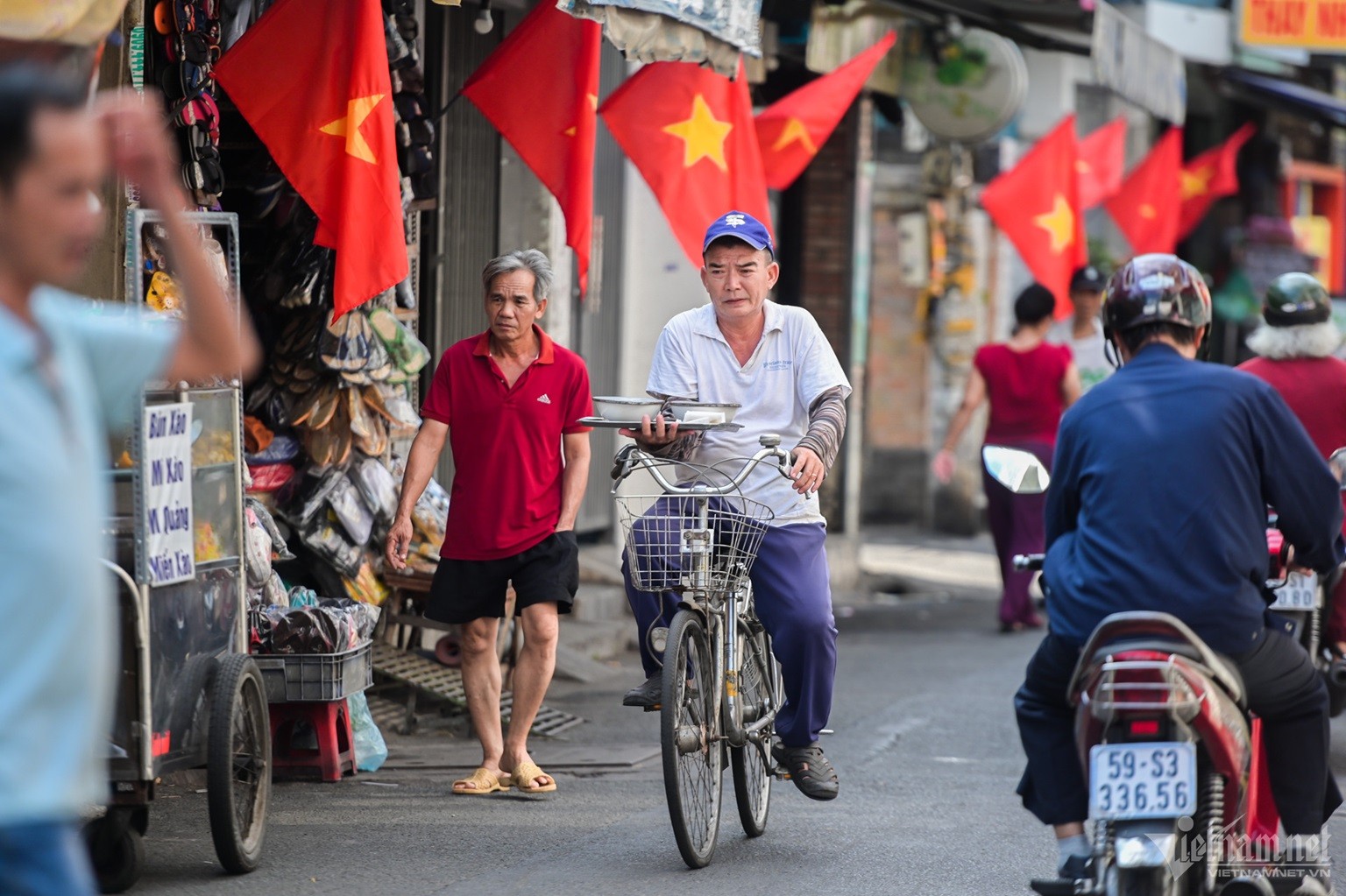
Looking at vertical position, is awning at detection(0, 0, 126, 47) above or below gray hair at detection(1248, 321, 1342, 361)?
above

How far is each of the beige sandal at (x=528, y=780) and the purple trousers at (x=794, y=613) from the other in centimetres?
106

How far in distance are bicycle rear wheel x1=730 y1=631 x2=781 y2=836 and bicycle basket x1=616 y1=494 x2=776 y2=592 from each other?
0.95ft

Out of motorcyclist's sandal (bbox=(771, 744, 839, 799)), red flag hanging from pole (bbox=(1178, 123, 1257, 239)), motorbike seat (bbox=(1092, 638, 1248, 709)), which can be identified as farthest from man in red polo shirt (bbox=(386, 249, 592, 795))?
red flag hanging from pole (bbox=(1178, 123, 1257, 239))

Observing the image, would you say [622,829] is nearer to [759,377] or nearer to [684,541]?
[684,541]

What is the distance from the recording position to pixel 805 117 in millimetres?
10578

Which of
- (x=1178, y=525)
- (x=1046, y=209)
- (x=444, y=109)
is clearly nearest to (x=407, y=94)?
(x=444, y=109)

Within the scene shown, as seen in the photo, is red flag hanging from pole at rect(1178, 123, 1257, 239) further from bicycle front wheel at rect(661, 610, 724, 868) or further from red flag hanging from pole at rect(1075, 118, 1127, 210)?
bicycle front wheel at rect(661, 610, 724, 868)

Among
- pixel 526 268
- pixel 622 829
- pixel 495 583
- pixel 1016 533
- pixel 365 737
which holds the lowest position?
pixel 622 829

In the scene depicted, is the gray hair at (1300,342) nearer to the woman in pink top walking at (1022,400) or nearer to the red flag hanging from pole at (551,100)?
the red flag hanging from pole at (551,100)

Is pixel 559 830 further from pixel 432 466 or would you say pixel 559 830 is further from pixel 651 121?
pixel 651 121

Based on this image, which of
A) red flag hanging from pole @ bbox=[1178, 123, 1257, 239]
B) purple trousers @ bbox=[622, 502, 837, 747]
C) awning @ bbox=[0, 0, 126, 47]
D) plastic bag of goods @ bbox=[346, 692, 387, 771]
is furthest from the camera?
red flag hanging from pole @ bbox=[1178, 123, 1257, 239]

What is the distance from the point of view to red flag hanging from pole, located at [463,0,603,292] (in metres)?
8.09

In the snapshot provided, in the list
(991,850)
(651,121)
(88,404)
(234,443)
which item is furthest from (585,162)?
(88,404)

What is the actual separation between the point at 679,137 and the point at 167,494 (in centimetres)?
442
